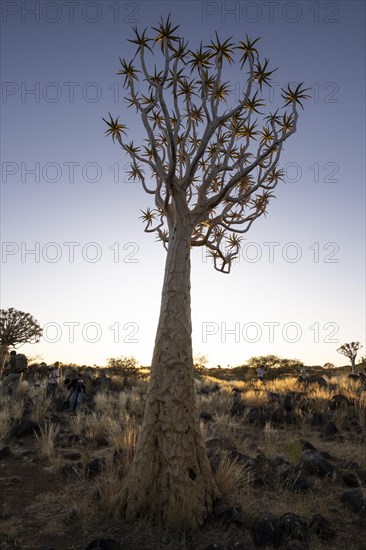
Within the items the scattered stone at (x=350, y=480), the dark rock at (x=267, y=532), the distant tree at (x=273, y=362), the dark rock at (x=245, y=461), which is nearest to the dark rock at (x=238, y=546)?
the dark rock at (x=267, y=532)

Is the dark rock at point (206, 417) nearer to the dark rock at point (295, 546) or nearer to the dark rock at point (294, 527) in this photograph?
the dark rock at point (294, 527)

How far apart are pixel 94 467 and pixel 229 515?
9.59ft

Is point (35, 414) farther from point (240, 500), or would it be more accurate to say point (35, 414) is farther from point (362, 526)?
point (362, 526)

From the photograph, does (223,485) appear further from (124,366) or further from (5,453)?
(124,366)

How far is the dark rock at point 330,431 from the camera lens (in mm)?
9051

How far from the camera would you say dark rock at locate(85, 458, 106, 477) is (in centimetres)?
643

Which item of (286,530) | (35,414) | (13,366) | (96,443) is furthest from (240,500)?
(13,366)

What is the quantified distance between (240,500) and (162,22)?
7.56 m

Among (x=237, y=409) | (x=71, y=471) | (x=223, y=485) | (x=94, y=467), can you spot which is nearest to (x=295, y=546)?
(x=223, y=485)

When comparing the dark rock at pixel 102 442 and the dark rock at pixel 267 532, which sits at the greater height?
the dark rock at pixel 267 532

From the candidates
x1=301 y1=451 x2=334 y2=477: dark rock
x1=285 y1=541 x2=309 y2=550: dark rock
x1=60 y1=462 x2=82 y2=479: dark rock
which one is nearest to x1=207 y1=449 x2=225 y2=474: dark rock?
x1=301 y1=451 x2=334 y2=477: dark rock

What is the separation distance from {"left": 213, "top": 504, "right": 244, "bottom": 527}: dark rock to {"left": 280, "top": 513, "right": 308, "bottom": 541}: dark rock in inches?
20.0

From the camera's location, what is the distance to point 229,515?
466 cm

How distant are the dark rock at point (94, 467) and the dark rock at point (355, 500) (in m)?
3.86
